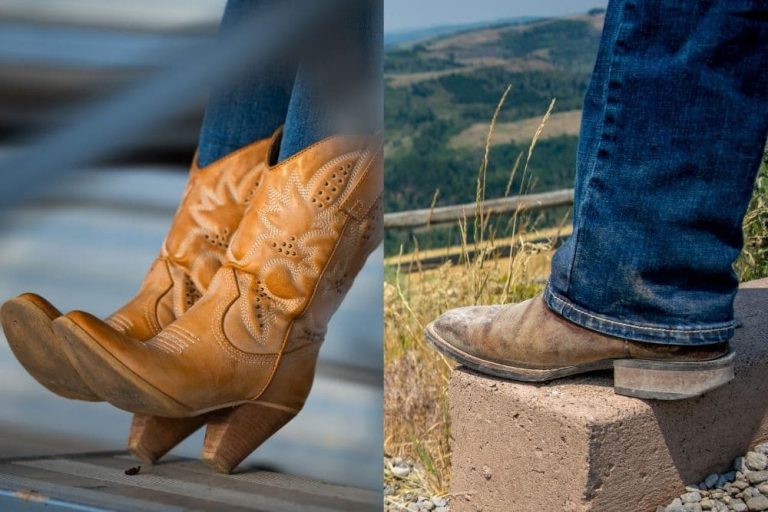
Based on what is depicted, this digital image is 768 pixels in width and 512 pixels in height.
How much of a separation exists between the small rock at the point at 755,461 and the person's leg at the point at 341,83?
0.90 metres

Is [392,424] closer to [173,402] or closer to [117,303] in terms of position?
[117,303]

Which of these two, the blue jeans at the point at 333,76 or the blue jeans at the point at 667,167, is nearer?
the blue jeans at the point at 667,167

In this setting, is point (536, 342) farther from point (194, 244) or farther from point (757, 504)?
point (194, 244)

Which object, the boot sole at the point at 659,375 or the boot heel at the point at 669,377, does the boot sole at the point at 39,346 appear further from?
the boot heel at the point at 669,377

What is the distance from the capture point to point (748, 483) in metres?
1.71

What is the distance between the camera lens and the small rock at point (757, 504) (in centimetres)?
164

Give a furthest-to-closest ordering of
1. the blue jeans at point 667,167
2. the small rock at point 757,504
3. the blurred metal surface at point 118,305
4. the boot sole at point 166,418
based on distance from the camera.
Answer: the blurred metal surface at point 118,305
the small rock at point 757,504
the boot sole at point 166,418
the blue jeans at point 667,167

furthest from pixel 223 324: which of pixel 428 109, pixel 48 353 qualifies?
pixel 428 109

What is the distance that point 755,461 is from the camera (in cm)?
175

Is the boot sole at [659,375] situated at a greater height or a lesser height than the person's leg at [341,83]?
lesser

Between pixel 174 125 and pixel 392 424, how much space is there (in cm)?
93

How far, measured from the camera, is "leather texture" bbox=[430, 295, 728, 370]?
1449 mm

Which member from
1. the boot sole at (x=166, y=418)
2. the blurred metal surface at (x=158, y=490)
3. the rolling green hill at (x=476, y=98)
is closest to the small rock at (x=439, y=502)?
the blurred metal surface at (x=158, y=490)

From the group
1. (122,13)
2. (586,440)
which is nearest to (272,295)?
(586,440)
